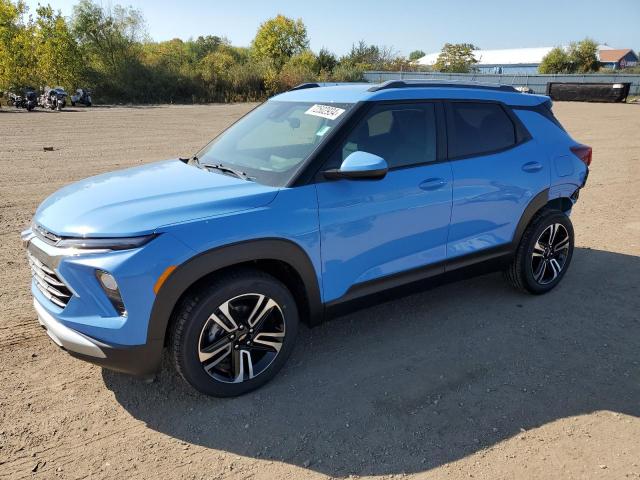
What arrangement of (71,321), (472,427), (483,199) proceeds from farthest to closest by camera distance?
(483,199) < (472,427) < (71,321)

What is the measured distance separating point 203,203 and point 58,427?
4.95 ft

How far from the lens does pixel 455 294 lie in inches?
176

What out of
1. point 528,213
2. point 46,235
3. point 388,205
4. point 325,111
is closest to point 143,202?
point 46,235

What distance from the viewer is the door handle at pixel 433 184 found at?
3388 millimetres

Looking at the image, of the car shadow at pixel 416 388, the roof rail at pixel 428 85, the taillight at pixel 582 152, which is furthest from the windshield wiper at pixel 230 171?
the taillight at pixel 582 152

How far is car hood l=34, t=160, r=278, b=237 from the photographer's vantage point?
2.53 meters

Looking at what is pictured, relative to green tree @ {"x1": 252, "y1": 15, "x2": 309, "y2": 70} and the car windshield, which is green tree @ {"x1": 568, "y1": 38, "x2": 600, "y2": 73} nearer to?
green tree @ {"x1": 252, "y1": 15, "x2": 309, "y2": 70}

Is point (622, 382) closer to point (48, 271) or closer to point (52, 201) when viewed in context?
point (48, 271)

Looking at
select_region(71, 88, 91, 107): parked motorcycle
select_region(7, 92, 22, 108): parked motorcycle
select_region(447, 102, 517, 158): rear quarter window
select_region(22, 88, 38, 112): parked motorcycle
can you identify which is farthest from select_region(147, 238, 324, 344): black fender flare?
select_region(71, 88, 91, 107): parked motorcycle

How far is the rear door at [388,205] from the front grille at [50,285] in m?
1.49

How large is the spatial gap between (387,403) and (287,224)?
4.12 feet

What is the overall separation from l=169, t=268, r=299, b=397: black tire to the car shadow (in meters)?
0.14

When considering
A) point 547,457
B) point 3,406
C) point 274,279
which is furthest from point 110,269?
point 547,457

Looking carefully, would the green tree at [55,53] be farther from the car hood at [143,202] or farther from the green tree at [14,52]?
the car hood at [143,202]
